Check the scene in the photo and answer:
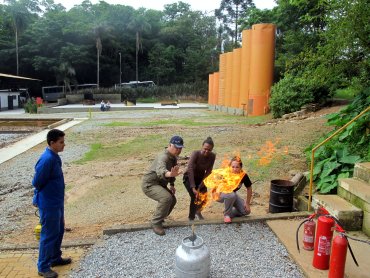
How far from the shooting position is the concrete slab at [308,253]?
4.12m

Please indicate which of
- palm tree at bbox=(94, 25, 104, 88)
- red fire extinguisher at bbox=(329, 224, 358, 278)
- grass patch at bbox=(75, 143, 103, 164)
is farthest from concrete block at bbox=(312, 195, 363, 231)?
palm tree at bbox=(94, 25, 104, 88)

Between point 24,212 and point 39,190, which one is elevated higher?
point 39,190

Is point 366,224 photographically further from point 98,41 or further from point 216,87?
point 98,41

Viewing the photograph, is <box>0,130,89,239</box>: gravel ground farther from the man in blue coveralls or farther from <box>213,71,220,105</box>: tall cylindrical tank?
<box>213,71,220,105</box>: tall cylindrical tank

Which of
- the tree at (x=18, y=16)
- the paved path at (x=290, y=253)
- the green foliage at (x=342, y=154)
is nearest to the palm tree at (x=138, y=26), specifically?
the tree at (x=18, y=16)

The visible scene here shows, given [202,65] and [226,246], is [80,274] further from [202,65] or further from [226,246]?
[202,65]

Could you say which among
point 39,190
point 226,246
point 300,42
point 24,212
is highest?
point 300,42

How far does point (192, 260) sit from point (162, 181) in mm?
1862

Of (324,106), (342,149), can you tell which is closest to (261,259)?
(342,149)

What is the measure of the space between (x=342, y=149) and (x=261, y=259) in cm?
393

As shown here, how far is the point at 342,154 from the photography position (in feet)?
23.1

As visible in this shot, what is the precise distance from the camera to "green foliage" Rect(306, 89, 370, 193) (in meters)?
6.50

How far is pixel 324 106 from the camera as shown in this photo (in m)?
20.6

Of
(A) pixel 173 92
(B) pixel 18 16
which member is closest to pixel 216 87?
(A) pixel 173 92
